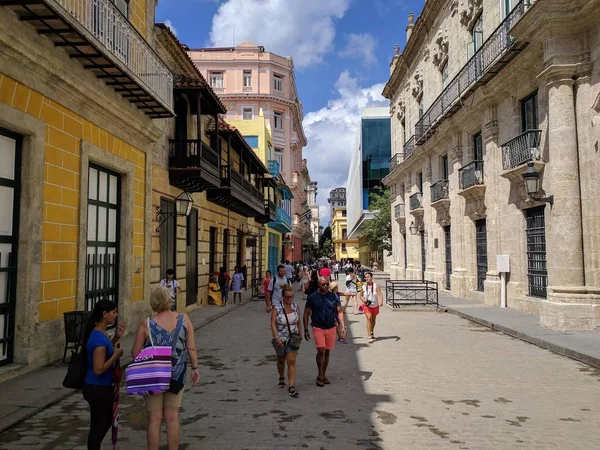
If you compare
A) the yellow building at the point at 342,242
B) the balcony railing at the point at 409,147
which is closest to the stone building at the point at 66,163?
the balcony railing at the point at 409,147

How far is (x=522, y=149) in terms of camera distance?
13.5 metres

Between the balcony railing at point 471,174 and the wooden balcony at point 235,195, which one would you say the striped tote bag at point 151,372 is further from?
the balcony railing at point 471,174

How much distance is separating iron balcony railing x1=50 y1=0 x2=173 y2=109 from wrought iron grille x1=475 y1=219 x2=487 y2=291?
11889 mm

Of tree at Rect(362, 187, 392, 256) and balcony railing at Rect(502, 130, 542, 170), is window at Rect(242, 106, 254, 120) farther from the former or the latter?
balcony railing at Rect(502, 130, 542, 170)

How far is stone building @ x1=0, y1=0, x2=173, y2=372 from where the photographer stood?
22.5ft

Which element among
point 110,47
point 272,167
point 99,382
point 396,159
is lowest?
point 99,382

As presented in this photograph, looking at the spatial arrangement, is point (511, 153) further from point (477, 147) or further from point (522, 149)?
point (477, 147)

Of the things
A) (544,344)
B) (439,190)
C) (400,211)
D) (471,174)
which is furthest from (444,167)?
(544,344)

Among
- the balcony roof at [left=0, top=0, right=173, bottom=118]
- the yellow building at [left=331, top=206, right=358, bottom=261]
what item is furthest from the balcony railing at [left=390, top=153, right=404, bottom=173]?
the yellow building at [left=331, top=206, right=358, bottom=261]

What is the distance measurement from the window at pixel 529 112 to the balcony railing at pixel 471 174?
273cm

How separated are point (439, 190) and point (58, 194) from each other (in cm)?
1724

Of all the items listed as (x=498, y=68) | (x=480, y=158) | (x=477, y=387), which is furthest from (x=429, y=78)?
(x=477, y=387)

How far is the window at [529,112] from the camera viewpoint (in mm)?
13813

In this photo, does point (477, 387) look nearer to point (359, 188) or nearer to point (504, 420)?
point (504, 420)
